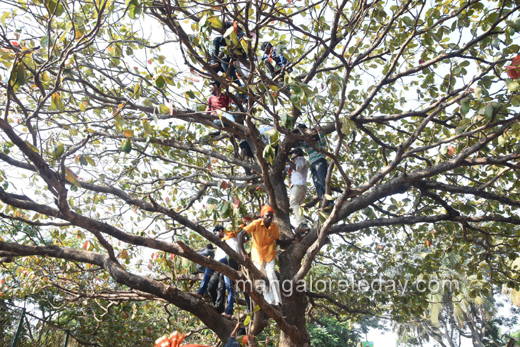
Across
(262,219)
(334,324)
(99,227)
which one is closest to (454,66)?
(262,219)

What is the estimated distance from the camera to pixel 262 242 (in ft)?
15.5

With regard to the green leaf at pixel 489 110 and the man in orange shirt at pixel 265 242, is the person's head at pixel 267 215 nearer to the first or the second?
the man in orange shirt at pixel 265 242

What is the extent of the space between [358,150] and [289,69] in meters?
2.96

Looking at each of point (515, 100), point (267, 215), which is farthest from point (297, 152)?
point (515, 100)

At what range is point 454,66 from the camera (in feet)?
15.6

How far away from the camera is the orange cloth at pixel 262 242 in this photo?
4.71 meters

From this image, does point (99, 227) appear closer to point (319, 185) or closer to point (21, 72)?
point (21, 72)

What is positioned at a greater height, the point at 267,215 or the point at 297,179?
the point at 297,179

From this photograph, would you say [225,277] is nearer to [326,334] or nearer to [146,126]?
[146,126]

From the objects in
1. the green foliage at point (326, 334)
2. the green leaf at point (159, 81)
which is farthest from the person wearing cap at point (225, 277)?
the green foliage at point (326, 334)

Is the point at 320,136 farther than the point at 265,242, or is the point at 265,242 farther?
the point at 265,242

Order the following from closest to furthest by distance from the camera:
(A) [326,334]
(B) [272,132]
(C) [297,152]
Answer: (B) [272,132]
(C) [297,152]
(A) [326,334]

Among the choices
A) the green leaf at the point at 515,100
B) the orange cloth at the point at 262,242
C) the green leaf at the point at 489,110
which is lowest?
the orange cloth at the point at 262,242

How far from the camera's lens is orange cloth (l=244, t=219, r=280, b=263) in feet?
15.5
